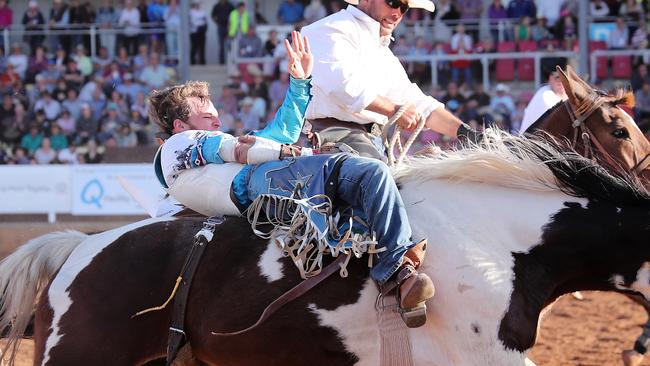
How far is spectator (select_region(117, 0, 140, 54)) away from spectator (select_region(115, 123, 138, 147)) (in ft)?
8.42

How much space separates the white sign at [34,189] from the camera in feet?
44.6

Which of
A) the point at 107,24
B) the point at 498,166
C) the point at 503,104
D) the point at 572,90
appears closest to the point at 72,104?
the point at 107,24

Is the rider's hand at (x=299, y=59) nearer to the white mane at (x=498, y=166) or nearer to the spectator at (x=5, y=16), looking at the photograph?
the white mane at (x=498, y=166)

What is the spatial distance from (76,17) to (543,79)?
934 cm

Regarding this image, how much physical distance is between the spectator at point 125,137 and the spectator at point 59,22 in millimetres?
3173

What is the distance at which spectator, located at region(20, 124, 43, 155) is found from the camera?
15750mm

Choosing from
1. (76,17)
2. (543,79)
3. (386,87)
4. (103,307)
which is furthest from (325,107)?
(76,17)

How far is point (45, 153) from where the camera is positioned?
15477mm

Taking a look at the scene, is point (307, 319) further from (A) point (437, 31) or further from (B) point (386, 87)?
(A) point (437, 31)

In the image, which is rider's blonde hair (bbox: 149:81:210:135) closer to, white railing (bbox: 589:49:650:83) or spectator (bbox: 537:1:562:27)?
white railing (bbox: 589:49:650:83)

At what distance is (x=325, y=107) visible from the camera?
4625mm

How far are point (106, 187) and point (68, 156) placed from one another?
2169 mm

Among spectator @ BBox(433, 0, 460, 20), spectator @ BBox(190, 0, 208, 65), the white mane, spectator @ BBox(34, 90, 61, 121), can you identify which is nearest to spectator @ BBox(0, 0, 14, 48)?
spectator @ BBox(34, 90, 61, 121)

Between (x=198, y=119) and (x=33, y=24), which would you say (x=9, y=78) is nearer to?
(x=33, y=24)
